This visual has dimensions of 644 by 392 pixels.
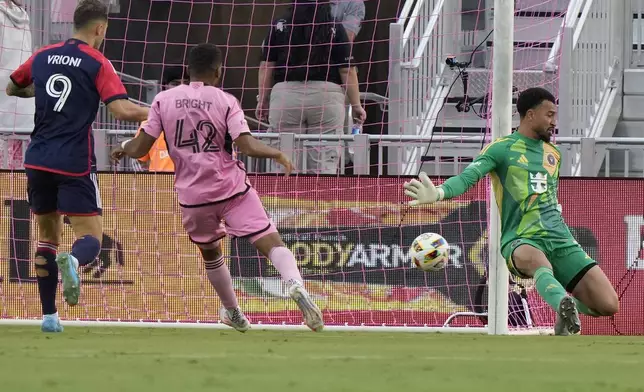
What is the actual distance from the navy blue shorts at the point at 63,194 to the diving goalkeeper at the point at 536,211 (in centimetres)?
234

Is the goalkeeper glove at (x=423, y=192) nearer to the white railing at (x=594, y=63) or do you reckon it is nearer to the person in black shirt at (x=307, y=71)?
the person in black shirt at (x=307, y=71)

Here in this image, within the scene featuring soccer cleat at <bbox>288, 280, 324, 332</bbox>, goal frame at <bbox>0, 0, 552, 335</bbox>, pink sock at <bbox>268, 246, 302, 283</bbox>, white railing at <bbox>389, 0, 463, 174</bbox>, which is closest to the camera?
soccer cleat at <bbox>288, 280, 324, 332</bbox>

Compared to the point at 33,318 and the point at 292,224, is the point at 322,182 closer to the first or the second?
the point at 292,224

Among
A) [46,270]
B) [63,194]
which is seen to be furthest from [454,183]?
[46,270]

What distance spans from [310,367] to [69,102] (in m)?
3.85

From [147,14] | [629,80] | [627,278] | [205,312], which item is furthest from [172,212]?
[629,80]

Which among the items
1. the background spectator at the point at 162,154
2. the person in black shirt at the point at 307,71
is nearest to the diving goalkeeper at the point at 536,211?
the person in black shirt at the point at 307,71

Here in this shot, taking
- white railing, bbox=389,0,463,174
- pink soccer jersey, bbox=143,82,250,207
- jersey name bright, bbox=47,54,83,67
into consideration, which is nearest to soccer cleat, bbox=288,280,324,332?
pink soccer jersey, bbox=143,82,250,207

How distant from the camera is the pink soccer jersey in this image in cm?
823

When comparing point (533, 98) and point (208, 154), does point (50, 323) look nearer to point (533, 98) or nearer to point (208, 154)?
point (208, 154)

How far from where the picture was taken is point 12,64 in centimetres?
1290

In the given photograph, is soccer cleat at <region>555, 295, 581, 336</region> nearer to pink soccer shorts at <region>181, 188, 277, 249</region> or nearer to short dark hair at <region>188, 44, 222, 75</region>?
pink soccer shorts at <region>181, 188, 277, 249</region>

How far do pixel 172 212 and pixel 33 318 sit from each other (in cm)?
152

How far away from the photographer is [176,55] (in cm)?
1733
